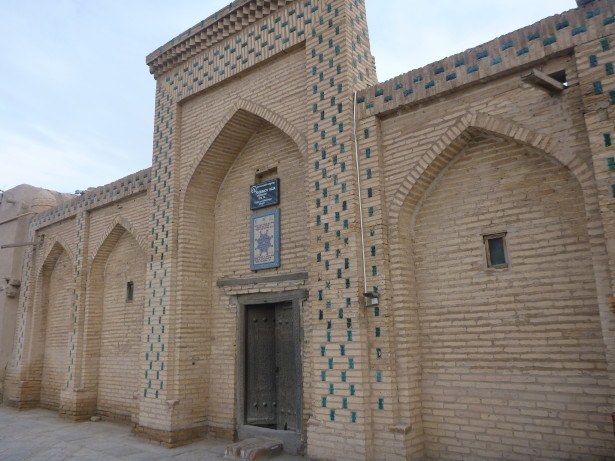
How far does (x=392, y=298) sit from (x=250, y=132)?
3331 mm

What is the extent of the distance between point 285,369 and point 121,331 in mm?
3487

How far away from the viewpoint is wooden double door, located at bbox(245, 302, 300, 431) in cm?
614

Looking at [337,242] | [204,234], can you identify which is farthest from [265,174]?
[337,242]

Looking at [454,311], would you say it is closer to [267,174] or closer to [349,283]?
[349,283]

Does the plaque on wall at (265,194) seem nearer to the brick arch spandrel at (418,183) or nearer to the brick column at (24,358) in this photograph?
the brick arch spandrel at (418,183)

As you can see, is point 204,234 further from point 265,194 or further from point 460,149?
point 460,149

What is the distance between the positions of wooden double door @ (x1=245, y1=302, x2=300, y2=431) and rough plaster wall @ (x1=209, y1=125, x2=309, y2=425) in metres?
0.25

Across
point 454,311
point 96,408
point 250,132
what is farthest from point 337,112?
point 96,408

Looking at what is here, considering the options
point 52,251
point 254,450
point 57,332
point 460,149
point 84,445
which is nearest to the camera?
point 460,149

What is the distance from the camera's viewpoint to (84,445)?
6672 millimetres

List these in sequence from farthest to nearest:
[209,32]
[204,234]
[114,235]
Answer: [114,235] < [204,234] < [209,32]

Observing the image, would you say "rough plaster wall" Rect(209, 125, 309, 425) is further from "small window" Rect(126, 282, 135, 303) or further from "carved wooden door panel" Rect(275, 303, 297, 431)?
"small window" Rect(126, 282, 135, 303)

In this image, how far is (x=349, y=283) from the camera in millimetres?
5094

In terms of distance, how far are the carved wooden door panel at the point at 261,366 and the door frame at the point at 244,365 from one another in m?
0.07
